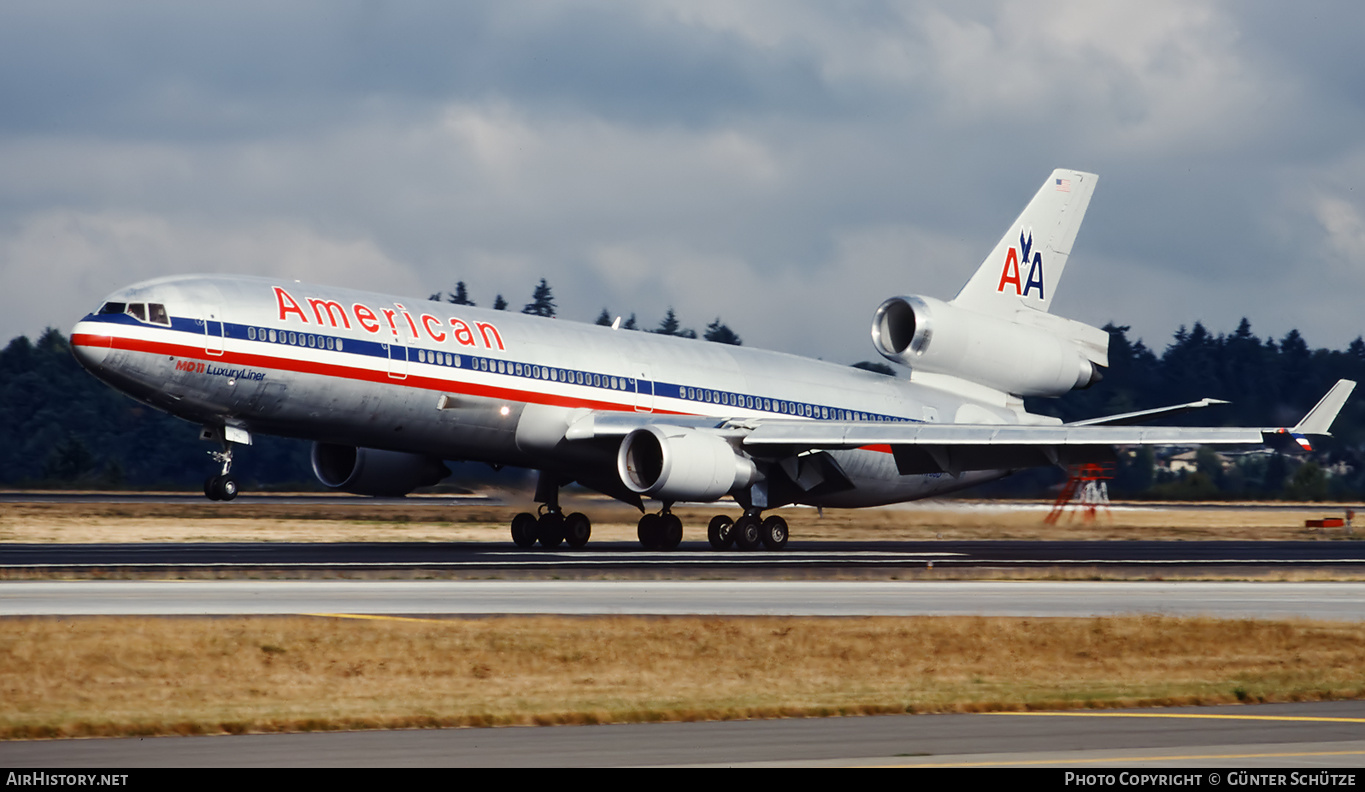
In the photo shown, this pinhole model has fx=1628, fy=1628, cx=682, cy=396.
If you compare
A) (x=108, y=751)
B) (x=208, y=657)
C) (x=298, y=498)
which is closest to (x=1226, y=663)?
(x=208, y=657)

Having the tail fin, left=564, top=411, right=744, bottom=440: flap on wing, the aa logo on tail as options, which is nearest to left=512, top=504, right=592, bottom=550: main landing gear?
left=564, top=411, right=744, bottom=440: flap on wing

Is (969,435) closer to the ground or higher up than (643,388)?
closer to the ground

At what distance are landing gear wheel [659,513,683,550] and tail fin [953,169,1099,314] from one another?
12996 millimetres

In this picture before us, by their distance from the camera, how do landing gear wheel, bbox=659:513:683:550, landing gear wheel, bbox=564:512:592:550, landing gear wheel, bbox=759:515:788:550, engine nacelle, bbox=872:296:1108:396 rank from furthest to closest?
1. engine nacelle, bbox=872:296:1108:396
2. landing gear wheel, bbox=564:512:592:550
3. landing gear wheel, bbox=759:515:788:550
4. landing gear wheel, bbox=659:513:683:550

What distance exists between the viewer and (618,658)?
59.9ft

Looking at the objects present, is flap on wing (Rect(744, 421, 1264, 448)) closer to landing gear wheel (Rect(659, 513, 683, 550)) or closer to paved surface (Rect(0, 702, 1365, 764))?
landing gear wheel (Rect(659, 513, 683, 550))

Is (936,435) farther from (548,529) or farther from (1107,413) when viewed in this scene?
(1107,413)

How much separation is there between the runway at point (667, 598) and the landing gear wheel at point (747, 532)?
10.3m

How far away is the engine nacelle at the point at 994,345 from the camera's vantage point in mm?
45344

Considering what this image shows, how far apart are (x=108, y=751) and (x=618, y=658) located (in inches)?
283

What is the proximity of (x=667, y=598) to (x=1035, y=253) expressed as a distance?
2687 centimetres

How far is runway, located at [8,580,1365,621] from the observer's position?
22.2 metres

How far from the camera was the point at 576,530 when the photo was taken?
40.2 metres

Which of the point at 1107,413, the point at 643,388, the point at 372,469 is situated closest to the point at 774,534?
the point at 643,388
